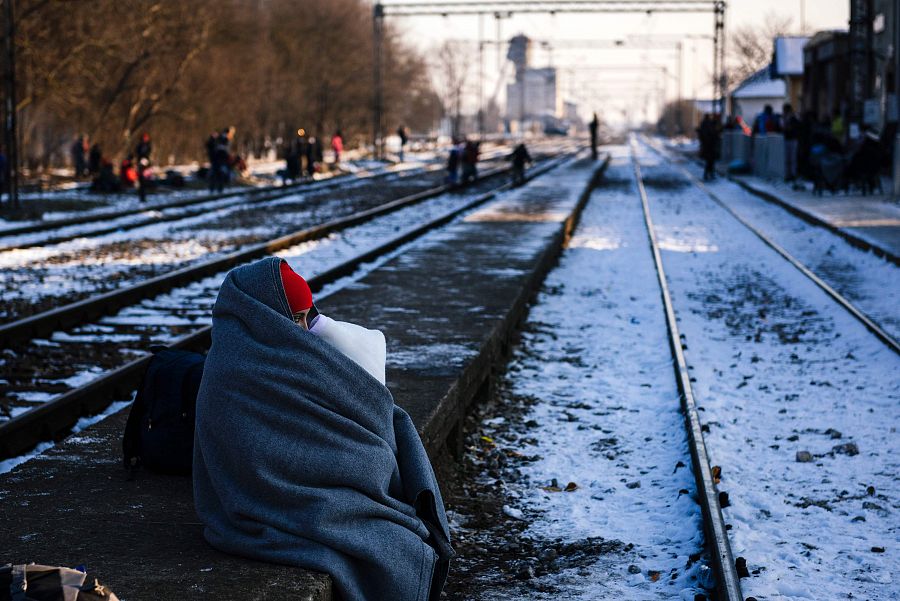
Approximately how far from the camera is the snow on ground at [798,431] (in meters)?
5.29

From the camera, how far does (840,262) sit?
16125mm

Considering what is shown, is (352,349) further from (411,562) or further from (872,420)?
(872,420)

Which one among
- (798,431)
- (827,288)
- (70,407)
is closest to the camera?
(798,431)

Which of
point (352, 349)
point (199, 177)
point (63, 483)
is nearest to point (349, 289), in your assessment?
point (63, 483)

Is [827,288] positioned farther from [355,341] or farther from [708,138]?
[708,138]

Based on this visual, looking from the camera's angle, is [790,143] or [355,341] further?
[790,143]

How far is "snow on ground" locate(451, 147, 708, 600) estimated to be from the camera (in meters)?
5.23

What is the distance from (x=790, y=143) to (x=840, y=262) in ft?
48.9

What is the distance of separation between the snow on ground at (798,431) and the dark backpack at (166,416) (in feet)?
7.96

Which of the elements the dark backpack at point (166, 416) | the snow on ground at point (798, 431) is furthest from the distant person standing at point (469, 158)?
the dark backpack at point (166, 416)

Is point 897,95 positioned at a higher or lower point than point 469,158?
higher

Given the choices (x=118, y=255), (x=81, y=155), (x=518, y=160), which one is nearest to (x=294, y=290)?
(x=118, y=255)

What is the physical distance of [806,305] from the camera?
1248cm

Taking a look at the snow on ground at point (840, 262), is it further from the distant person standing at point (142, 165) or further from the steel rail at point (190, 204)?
the distant person standing at point (142, 165)
